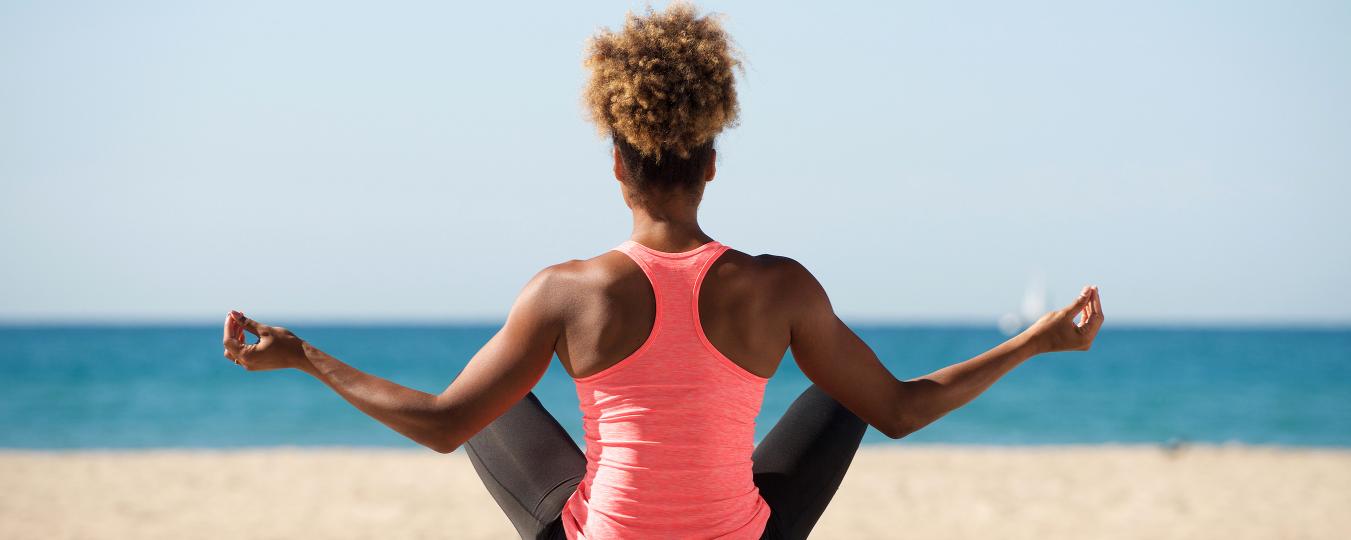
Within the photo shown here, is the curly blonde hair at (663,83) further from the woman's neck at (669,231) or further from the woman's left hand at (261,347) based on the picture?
the woman's left hand at (261,347)

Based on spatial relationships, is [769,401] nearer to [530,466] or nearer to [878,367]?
[530,466]

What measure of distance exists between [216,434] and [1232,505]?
16167 mm

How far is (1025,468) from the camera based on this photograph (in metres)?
9.33

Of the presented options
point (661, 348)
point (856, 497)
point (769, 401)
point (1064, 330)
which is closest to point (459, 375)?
point (661, 348)

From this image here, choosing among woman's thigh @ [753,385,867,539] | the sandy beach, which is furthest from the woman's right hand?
the sandy beach

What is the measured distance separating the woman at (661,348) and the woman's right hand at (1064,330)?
22cm

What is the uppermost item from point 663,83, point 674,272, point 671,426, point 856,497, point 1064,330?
point 663,83

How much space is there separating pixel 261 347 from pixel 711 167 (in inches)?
38.1

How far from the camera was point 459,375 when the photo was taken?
7.29 feet

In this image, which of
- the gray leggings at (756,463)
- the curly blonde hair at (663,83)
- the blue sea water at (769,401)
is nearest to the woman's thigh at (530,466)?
the gray leggings at (756,463)

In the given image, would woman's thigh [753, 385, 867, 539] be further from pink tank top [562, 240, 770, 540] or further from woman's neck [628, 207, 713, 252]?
woman's neck [628, 207, 713, 252]

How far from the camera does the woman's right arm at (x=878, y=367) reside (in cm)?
231

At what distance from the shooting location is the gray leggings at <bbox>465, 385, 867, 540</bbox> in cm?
263

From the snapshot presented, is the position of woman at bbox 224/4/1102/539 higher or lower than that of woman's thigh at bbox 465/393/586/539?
higher
